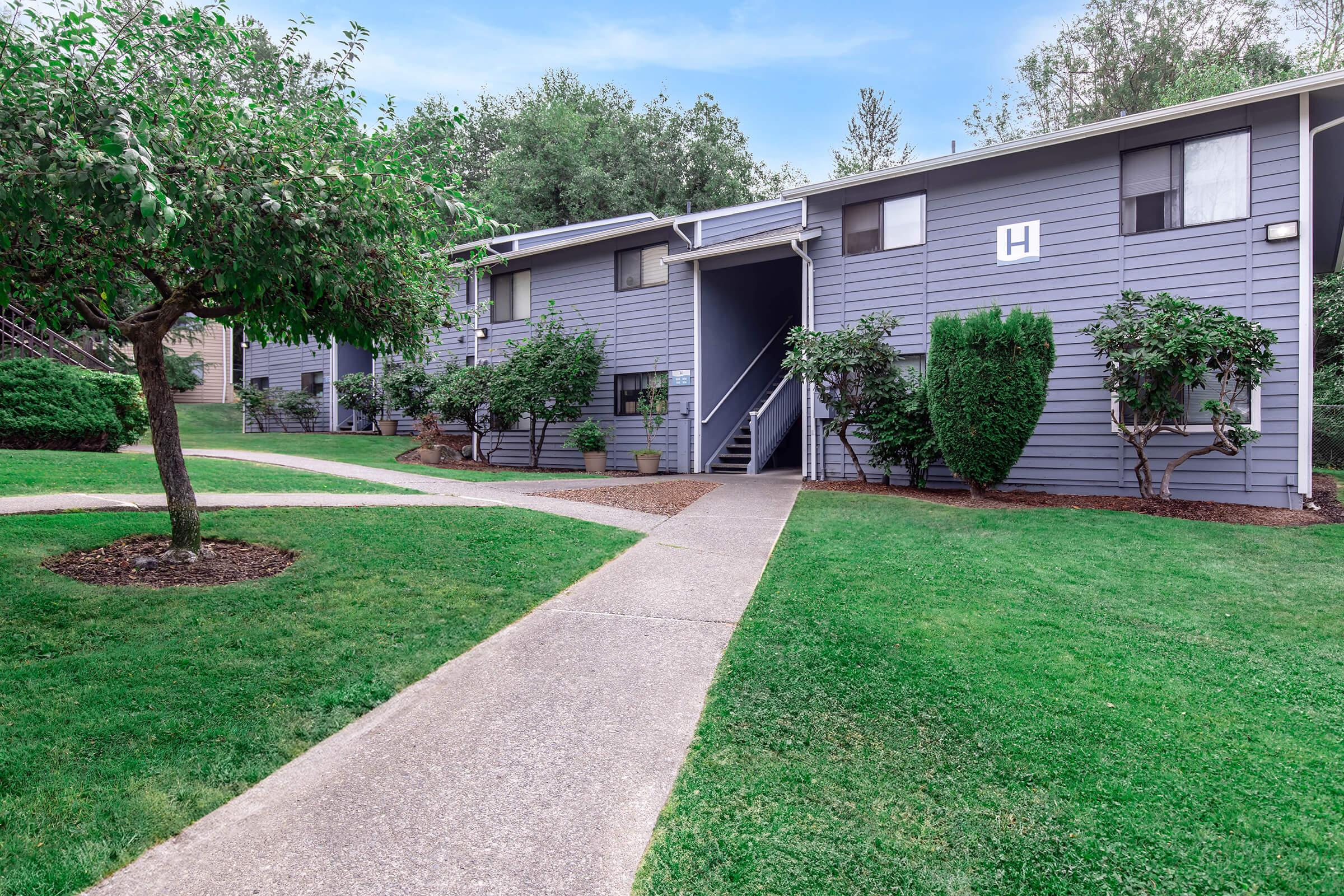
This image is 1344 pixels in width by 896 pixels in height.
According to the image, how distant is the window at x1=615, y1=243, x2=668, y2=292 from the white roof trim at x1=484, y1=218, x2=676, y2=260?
435 millimetres

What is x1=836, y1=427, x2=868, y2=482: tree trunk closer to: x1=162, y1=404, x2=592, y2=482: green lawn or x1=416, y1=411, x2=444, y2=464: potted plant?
x1=162, y1=404, x2=592, y2=482: green lawn

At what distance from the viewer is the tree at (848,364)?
10391 mm

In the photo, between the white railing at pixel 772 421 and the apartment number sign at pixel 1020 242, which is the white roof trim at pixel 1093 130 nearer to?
the apartment number sign at pixel 1020 242

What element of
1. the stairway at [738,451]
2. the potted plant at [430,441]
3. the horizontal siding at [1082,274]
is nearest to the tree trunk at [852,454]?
the horizontal siding at [1082,274]

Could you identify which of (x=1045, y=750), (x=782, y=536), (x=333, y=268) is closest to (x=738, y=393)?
(x=782, y=536)

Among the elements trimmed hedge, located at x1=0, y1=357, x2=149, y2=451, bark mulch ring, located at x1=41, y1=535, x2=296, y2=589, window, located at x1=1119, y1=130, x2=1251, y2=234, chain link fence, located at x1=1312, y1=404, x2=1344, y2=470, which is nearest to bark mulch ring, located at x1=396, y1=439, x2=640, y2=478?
trimmed hedge, located at x1=0, y1=357, x2=149, y2=451

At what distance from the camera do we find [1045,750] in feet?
9.48

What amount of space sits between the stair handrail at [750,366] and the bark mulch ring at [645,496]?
3044 mm

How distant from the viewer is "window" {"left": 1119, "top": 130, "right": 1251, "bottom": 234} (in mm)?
9102

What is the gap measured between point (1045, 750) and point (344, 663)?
130 inches

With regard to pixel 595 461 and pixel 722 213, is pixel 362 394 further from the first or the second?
pixel 722 213

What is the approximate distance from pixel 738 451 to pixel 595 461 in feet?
9.69

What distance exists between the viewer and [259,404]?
21.4 metres

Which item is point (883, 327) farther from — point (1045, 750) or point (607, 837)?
point (607, 837)
